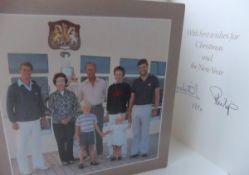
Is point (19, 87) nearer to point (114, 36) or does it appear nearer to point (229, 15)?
point (114, 36)

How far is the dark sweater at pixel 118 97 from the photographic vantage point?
326 mm

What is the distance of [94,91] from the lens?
0.31m

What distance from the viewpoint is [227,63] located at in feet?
1.25

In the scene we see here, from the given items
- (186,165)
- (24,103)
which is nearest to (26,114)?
(24,103)

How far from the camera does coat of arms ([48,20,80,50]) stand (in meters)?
0.28

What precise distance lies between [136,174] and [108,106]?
0.39 feet

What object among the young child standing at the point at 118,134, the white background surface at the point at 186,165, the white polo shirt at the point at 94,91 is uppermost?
the white polo shirt at the point at 94,91

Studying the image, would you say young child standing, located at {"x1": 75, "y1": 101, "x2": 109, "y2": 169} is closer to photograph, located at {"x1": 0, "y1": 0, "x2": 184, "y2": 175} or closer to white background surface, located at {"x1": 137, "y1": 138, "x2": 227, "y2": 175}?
photograph, located at {"x1": 0, "y1": 0, "x2": 184, "y2": 175}

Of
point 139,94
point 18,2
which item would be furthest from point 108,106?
point 18,2
